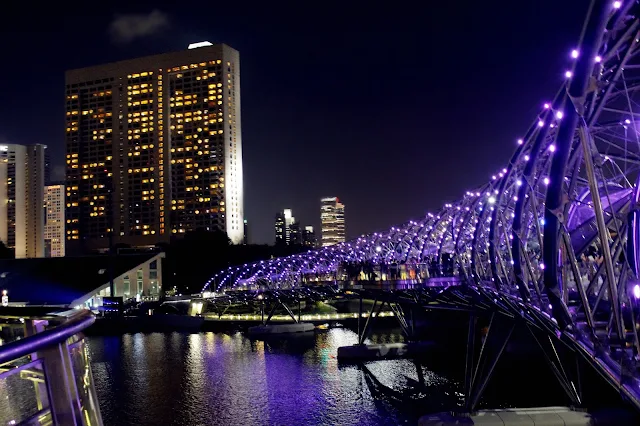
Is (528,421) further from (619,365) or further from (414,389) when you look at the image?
(414,389)

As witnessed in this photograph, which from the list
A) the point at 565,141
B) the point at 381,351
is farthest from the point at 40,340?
the point at 381,351

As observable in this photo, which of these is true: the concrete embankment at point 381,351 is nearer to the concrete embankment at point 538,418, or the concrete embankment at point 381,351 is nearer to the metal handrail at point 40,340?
the concrete embankment at point 538,418

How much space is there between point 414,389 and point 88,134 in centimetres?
15817

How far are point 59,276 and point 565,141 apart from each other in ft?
316

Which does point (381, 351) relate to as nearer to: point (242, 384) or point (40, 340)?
point (242, 384)

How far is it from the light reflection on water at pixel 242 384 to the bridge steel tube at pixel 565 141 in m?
15.4

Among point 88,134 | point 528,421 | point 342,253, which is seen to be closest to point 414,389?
point 528,421

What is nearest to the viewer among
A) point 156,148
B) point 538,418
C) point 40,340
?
point 40,340

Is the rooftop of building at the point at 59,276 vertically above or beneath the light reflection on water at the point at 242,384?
above

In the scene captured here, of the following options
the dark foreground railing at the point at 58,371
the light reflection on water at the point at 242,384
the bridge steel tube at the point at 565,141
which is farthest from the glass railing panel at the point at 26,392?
the light reflection on water at the point at 242,384

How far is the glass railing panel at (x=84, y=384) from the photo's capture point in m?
4.06

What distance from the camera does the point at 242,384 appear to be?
4091cm

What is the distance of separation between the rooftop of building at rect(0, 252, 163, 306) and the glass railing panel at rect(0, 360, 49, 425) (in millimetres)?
88246

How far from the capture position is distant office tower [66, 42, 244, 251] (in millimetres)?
169125
